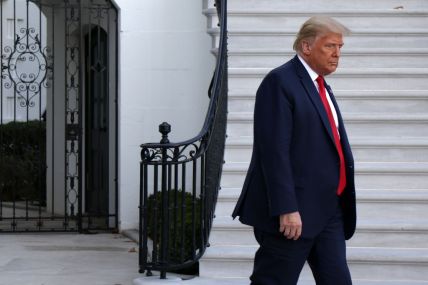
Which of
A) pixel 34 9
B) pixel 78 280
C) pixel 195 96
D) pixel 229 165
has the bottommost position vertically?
pixel 78 280

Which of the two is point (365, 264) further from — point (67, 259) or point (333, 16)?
point (333, 16)

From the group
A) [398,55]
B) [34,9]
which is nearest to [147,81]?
[398,55]

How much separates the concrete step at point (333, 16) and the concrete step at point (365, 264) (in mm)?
3273

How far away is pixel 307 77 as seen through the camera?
16.6 ft

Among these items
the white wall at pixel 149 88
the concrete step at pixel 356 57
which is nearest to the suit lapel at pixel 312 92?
the concrete step at pixel 356 57

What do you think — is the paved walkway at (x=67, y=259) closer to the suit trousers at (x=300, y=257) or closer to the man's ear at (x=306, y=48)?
the suit trousers at (x=300, y=257)

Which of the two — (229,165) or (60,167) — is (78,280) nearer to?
(229,165)

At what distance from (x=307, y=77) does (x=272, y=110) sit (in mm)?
289

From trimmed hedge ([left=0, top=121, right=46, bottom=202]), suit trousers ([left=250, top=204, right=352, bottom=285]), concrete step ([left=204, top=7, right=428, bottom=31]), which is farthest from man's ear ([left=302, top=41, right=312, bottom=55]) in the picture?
trimmed hedge ([left=0, top=121, right=46, bottom=202])

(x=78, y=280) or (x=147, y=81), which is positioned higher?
(x=147, y=81)

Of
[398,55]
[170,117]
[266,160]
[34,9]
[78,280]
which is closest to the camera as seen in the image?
[266,160]

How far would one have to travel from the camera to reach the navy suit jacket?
15.9ft

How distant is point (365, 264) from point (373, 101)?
2.16 meters

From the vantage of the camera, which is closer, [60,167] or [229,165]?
[229,165]
